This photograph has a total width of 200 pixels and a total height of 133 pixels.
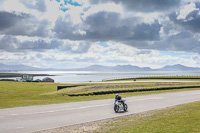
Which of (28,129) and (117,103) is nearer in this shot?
(28,129)

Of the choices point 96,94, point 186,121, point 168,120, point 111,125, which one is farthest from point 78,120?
point 96,94

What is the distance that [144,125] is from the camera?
1159 centimetres

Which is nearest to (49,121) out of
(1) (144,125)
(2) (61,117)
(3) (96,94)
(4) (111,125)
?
(2) (61,117)

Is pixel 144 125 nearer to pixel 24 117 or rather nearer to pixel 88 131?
pixel 88 131

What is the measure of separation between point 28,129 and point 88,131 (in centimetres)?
307

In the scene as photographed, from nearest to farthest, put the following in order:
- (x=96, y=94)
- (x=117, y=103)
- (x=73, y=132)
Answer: (x=73, y=132)
(x=117, y=103)
(x=96, y=94)

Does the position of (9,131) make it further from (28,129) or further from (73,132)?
(73,132)

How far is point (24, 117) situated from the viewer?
14.2m

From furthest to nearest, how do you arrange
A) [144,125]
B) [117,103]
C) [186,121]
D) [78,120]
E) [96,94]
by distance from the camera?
[96,94]
[117,103]
[78,120]
[186,121]
[144,125]

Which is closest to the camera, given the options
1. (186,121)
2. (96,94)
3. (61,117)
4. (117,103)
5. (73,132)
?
(73,132)

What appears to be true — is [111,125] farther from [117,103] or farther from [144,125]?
[117,103]

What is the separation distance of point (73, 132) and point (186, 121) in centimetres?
645

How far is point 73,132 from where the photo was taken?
34.6ft

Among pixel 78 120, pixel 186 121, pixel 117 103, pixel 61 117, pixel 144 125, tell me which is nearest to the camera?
pixel 144 125
